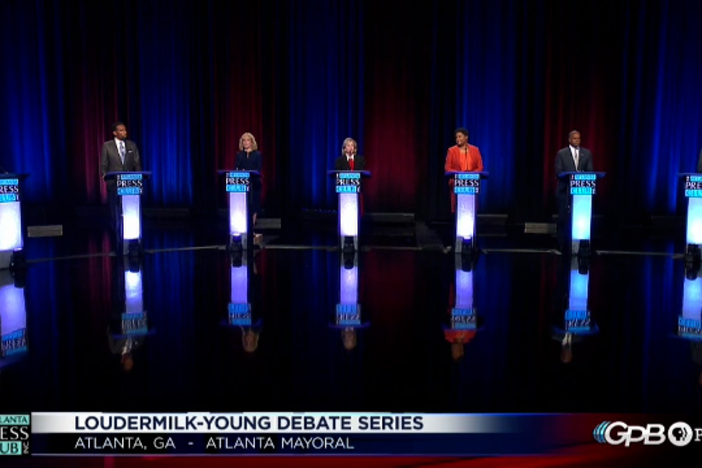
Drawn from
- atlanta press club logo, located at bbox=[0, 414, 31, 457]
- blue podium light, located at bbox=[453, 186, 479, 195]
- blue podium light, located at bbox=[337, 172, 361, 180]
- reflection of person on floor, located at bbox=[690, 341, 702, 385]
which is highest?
blue podium light, located at bbox=[337, 172, 361, 180]

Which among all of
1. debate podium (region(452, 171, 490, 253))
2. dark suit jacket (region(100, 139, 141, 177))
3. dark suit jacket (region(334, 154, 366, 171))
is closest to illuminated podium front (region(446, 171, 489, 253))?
debate podium (region(452, 171, 490, 253))

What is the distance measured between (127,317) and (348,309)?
131cm

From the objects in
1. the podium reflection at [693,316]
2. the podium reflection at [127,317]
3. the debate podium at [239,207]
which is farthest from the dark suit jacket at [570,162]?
the podium reflection at [127,317]

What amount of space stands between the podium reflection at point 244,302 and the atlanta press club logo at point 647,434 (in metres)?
1.73

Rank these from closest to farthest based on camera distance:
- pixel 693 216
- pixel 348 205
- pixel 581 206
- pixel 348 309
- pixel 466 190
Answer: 1. pixel 348 309
2. pixel 693 216
3. pixel 581 206
4. pixel 466 190
5. pixel 348 205

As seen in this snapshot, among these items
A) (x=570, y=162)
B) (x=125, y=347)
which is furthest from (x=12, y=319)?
(x=570, y=162)

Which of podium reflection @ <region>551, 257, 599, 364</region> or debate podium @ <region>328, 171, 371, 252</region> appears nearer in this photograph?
podium reflection @ <region>551, 257, 599, 364</region>

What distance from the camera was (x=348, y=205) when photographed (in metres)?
6.63

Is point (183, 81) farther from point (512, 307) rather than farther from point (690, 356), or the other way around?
point (690, 356)

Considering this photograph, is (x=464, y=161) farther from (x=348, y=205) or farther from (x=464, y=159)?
(x=348, y=205)

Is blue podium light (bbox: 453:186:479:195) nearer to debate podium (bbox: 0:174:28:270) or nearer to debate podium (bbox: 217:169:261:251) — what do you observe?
debate podium (bbox: 217:169:261:251)

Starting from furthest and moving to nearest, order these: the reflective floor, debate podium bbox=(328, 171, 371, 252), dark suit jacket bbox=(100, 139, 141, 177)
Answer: dark suit jacket bbox=(100, 139, 141, 177) < debate podium bbox=(328, 171, 371, 252) < the reflective floor

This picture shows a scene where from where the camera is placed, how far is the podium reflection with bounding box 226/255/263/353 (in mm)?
3846

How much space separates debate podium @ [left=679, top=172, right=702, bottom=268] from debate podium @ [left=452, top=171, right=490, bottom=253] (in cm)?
166
